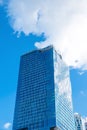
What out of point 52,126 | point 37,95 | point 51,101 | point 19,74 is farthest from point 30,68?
point 52,126

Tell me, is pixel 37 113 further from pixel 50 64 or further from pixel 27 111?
pixel 50 64

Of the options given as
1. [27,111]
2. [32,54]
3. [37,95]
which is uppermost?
[32,54]

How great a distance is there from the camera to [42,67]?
142 meters

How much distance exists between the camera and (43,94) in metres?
130

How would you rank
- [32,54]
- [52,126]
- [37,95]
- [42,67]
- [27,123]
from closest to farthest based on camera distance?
[52,126] < [27,123] < [37,95] < [42,67] < [32,54]

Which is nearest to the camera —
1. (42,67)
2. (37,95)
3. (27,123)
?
(27,123)

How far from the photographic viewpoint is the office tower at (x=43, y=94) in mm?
121250

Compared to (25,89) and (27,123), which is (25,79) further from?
(27,123)

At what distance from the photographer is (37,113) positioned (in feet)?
409

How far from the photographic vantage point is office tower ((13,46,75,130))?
121250 millimetres

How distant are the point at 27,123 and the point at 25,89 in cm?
2130

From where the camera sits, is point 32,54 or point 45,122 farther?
point 32,54

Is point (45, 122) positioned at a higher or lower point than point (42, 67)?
lower

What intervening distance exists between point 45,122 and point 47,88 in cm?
1888
